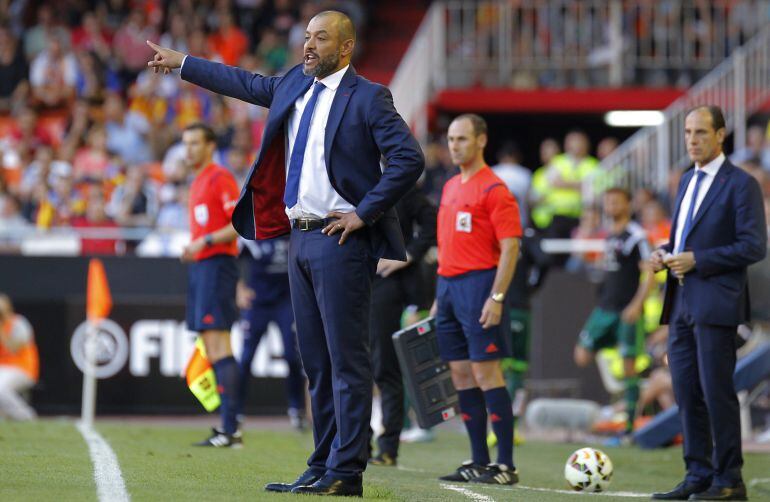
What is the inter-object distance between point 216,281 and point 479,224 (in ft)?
8.00

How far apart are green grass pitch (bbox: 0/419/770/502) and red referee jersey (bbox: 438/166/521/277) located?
1414 millimetres

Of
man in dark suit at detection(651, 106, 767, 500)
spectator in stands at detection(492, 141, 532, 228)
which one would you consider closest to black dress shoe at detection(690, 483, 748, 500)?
man in dark suit at detection(651, 106, 767, 500)

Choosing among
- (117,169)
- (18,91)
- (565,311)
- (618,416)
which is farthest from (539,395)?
(18,91)

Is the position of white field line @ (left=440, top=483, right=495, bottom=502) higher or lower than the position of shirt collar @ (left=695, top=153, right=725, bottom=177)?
lower

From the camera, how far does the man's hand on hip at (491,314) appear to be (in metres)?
8.32

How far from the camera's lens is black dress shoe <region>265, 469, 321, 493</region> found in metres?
6.63

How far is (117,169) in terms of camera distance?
1953cm

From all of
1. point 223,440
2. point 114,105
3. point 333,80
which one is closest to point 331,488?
point 333,80

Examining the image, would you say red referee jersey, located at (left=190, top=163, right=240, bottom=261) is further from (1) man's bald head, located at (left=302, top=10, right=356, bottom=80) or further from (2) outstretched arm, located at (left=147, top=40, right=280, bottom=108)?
(1) man's bald head, located at (left=302, top=10, right=356, bottom=80)

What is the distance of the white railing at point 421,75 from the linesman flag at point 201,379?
11.7m

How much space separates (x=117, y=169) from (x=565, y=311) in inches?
290

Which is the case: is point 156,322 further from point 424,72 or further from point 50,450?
point 424,72

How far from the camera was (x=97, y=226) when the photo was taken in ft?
54.2

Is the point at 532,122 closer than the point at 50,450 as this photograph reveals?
No
